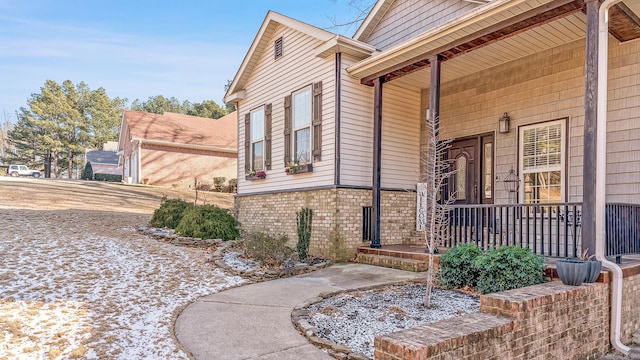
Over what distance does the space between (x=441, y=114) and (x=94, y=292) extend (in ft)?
24.7

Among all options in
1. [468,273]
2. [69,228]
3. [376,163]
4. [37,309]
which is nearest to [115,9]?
[69,228]

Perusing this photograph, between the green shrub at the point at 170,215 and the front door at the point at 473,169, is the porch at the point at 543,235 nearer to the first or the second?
the front door at the point at 473,169

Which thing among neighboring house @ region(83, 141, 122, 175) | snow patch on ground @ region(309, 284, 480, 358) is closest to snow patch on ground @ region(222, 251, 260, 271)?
snow patch on ground @ region(309, 284, 480, 358)

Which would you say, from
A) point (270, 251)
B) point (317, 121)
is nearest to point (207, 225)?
point (270, 251)

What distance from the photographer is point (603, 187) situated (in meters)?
4.72

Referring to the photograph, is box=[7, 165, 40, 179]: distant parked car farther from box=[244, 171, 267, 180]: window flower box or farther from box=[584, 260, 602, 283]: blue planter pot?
box=[584, 260, 602, 283]: blue planter pot

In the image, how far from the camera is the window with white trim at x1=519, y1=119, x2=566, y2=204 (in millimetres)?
7012

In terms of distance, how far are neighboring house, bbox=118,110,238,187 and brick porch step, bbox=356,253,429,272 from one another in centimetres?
1847

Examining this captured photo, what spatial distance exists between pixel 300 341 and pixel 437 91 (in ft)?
16.4

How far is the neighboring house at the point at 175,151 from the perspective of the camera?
23.6 meters

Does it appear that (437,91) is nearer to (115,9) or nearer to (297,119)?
(297,119)

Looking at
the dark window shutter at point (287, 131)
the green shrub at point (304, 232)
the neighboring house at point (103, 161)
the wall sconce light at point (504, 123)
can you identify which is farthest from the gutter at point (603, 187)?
the neighboring house at point (103, 161)

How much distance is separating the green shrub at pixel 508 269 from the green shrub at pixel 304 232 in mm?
3779

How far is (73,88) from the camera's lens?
39812 millimetres
